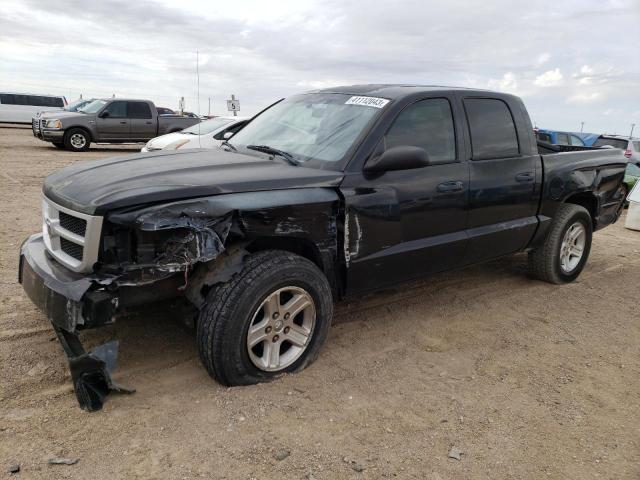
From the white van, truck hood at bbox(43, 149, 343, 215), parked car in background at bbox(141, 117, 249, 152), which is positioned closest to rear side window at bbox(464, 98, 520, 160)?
truck hood at bbox(43, 149, 343, 215)

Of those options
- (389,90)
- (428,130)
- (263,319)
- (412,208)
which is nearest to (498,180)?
(428,130)

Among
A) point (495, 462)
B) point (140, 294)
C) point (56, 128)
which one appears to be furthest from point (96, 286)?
point (56, 128)

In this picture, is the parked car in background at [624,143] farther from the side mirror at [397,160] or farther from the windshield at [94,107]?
the windshield at [94,107]

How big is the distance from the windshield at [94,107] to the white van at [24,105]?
9137mm

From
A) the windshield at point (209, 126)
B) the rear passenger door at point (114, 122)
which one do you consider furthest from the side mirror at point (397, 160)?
the rear passenger door at point (114, 122)

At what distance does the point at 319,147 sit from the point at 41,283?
199cm

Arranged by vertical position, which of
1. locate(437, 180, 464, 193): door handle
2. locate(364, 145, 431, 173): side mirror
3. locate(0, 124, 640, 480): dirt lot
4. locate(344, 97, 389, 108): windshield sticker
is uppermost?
locate(344, 97, 389, 108): windshield sticker

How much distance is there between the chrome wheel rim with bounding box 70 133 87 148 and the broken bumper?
597 inches

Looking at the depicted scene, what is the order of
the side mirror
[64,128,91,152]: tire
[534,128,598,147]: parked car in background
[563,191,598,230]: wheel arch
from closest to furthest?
1. the side mirror
2. [563,191,598,230]: wheel arch
3. [534,128,598,147]: parked car in background
4. [64,128,91,152]: tire

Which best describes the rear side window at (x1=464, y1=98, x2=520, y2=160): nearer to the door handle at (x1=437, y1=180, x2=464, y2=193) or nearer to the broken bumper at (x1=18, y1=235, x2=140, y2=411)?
the door handle at (x1=437, y1=180, x2=464, y2=193)

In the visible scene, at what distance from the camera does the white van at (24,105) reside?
1007 inches

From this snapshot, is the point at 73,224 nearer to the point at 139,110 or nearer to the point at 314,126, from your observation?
the point at 314,126

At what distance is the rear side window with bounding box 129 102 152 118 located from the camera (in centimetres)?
1772

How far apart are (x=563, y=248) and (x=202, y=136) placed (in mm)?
7063
